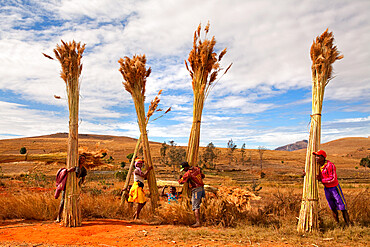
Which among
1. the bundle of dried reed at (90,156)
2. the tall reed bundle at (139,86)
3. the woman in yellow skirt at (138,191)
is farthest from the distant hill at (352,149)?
the bundle of dried reed at (90,156)

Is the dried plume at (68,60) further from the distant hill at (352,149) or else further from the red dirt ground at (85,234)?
the distant hill at (352,149)

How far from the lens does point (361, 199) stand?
213 inches

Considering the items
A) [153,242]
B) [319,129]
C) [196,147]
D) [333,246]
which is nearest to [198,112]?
[196,147]

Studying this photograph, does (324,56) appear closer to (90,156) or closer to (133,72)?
(133,72)

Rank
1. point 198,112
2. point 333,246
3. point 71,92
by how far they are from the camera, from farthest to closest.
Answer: point 198,112, point 71,92, point 333,246

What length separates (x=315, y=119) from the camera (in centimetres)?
453

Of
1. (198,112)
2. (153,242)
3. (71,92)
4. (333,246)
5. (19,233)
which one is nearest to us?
(333,246)

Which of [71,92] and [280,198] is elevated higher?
[71,92]

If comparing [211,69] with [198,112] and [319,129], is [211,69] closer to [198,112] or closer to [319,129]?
[198,112]

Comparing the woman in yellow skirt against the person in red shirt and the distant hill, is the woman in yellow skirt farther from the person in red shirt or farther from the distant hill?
the distant hill

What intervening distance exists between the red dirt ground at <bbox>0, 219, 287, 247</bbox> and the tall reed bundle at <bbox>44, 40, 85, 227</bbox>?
0.29m

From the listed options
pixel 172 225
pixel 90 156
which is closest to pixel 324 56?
pixel 172 225

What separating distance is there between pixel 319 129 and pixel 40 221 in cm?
570

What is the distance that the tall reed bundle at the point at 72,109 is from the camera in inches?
192
